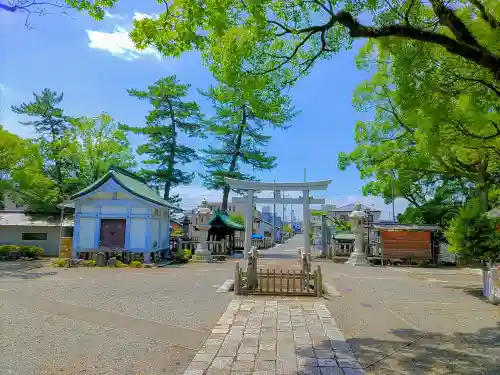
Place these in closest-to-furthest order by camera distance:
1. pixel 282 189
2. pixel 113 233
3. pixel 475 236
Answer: pixel 475 236, pixel 113 233, pixel 282 189

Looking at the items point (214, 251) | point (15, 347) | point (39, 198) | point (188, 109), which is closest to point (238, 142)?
point (188, 109)

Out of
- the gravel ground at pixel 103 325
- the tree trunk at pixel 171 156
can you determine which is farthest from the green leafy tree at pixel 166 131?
the gravel ground at pixel 103 325

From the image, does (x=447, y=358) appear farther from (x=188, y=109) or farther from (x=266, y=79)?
(x=188, y=109)

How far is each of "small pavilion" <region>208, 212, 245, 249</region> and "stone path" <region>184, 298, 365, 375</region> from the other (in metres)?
19.5

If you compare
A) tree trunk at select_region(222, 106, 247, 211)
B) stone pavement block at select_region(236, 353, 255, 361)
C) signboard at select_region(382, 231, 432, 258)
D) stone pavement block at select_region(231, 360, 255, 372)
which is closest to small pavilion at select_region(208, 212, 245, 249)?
tree trunk at select_region(222, 106, 247, 211)

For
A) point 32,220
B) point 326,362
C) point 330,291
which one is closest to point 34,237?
point 32,220

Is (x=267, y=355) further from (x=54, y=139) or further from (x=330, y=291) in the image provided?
(x=54, y=139)

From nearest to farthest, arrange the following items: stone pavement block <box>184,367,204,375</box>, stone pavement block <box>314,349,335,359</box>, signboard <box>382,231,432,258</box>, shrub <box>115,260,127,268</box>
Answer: stone pavement block <box>184,367,204,375</box> → stone pavement block <box>314,349,335,359</box> → shrub <box>115,260,127,268</box> → signboard <box>382,231,432,258</box>

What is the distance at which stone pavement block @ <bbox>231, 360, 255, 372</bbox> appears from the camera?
16.0 feet

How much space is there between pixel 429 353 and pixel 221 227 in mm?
23099

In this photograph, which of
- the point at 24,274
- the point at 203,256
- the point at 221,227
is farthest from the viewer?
the point at 221,227

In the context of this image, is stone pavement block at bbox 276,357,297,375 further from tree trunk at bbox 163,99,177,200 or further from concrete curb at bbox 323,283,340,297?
tree trunk at bbox 163,99,177,200

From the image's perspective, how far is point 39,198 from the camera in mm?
26359

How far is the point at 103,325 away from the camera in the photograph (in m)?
7.02
